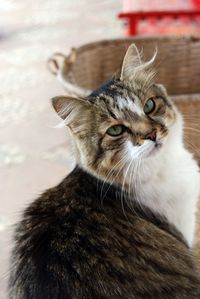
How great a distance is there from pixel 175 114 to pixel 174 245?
0.37 meters

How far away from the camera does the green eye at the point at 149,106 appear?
123 cm

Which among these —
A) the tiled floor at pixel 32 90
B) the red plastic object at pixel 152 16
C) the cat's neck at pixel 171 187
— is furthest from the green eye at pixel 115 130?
the red plastic object at pixel 152 16

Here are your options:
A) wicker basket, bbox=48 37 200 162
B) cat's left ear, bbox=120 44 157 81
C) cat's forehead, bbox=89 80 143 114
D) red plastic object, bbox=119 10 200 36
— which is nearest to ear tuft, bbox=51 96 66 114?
cat's forehead, bbox=89 80 143 114

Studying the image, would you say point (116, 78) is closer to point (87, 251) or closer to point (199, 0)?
point (87, 251)

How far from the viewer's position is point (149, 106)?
1.24 meters

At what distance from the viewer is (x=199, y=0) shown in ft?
8.86

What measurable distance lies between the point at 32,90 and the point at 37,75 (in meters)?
0.22

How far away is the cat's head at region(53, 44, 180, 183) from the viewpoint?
1192mm

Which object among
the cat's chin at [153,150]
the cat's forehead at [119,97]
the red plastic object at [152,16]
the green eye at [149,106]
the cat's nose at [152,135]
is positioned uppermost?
the red plastic object at [152,16]

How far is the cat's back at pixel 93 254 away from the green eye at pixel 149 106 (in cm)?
26

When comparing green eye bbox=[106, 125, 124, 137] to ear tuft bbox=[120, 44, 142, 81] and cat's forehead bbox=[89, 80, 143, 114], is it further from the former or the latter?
ear tuft bbox=[120, 44, 142, 81]

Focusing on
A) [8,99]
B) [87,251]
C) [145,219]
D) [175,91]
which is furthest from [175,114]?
[8,99]

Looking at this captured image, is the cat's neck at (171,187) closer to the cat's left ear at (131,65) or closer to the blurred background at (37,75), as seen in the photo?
the cat's left ear at (131,65)

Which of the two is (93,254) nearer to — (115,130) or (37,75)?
(115,130)
